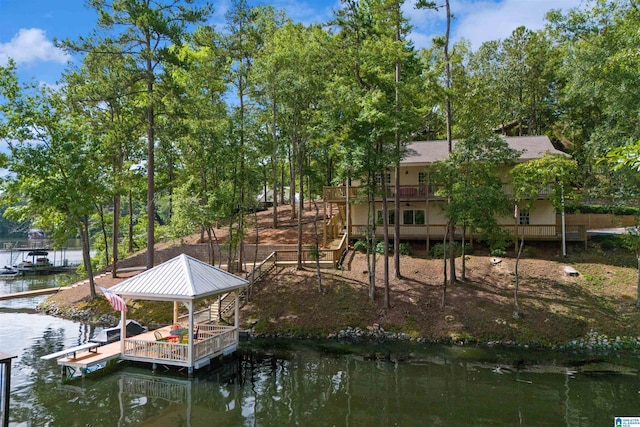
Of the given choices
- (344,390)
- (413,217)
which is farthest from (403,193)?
(344,390)

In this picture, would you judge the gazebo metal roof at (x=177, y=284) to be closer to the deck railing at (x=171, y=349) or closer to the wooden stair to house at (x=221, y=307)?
the deck railing at (x=171, y=349)

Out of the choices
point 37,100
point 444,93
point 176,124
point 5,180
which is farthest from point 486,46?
point 5,180

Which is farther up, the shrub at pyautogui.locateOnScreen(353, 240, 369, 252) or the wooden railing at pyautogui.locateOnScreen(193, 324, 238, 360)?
the shrub at pyautogui.locateOnScreen(353, 240, 369, 252)

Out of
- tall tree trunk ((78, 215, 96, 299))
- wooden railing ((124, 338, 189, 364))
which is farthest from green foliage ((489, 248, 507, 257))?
tall tree trunk ((78, 215, 96, 299))

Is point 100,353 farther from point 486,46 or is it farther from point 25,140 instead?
point 486,46

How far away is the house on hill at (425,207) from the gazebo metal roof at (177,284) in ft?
34.7

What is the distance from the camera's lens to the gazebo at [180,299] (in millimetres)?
14172

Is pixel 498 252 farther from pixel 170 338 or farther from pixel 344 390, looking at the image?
pixel 170 338

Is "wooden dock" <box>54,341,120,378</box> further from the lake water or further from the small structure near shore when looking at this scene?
the lake water

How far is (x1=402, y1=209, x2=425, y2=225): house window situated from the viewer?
2736cm

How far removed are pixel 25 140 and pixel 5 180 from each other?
242 centimetres

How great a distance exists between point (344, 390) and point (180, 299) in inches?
242

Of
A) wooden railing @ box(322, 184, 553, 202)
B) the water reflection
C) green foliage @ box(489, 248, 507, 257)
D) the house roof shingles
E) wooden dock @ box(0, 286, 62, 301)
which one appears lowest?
the water reflection

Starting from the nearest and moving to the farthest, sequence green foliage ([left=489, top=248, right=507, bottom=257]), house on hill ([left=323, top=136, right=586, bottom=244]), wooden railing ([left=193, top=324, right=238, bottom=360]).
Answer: wooden railing ([left=193, top=324, right=238, bottom=360])
green foliage ([left=489, top=248, right=507, bottom=257])
house on hill ([left=323, top=136, right=586, bottom=244])
